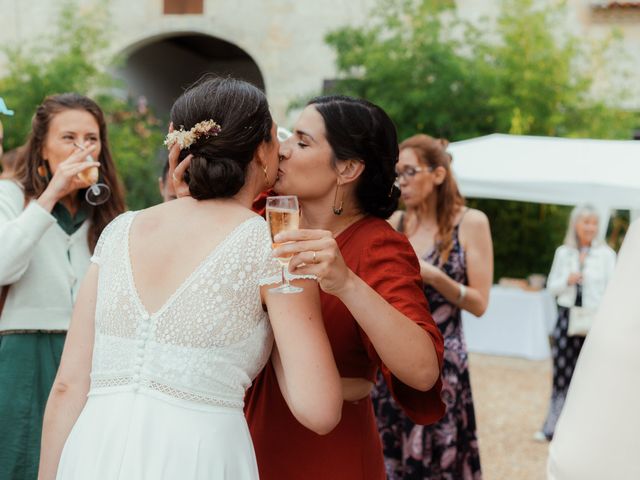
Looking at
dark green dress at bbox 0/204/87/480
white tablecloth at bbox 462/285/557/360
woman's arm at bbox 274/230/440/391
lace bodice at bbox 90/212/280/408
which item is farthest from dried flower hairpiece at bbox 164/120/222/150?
white tablecloth at bbox 462/285/557/360

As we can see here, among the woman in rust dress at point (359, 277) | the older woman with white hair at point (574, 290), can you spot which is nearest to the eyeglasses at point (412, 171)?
the woman in rust dress at point (359, 277)

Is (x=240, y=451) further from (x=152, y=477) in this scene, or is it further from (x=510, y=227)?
(x=510, y=227)

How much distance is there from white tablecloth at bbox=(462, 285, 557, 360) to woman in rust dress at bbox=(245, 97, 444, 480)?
934 cm

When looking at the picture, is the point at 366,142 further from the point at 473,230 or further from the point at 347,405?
the point at 473,230

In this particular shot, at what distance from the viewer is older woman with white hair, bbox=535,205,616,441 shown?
784 centimetres

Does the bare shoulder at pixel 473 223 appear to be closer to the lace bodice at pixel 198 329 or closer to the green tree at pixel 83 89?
the lace bodice at pixel 198 329

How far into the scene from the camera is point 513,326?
11852 mm

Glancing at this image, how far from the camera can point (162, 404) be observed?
6.57 ft

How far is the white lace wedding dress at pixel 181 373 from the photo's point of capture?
1.98 m

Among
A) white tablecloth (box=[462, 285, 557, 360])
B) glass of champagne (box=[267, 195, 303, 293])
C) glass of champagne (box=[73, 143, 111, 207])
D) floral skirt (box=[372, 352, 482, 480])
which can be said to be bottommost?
white tablecloth (box=[462, 285, 557, 360])

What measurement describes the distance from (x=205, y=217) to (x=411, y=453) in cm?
270

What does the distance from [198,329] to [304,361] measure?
247 millimetres

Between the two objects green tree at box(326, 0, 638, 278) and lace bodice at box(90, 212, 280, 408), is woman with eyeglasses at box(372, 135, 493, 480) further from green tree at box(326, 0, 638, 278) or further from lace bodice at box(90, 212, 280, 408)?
green tree at box(326, 0, 638, 278)

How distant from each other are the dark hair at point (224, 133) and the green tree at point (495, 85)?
10895 mm
